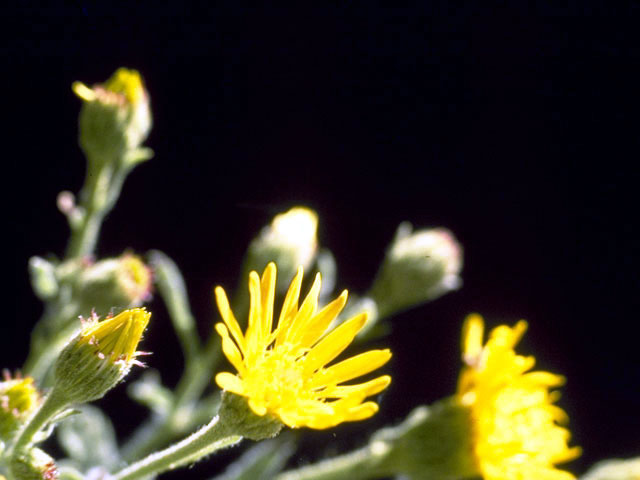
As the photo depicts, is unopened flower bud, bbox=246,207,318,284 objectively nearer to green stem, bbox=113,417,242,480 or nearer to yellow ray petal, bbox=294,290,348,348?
yellow ray petal, bbox=294,290,348,348

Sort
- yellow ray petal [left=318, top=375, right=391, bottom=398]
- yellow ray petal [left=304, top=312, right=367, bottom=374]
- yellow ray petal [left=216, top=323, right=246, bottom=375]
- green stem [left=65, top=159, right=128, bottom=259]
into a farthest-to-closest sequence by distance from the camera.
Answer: green stem [left=65, top=159, right=128, bottom=259], yellow ray petal [left=304, top=312, right=367, bottom=374], yellow ray petal [left=318, top=375, right=391, bottom=398], yellow ray petal [left=216, top=323, right=246, bottom=375]

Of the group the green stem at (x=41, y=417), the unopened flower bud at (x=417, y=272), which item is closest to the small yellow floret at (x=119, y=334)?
the green stem at (x=41, y=417)

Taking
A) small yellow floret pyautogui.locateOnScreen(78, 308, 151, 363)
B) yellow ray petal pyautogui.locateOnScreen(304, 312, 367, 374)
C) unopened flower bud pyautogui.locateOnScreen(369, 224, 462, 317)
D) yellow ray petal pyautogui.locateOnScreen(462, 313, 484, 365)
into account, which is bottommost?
yellow ray petal pyautogui.locateOnScreen(304, 312, 367, 374)

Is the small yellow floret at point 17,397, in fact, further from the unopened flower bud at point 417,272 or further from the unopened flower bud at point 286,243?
the unopened flower bud at point 417,272

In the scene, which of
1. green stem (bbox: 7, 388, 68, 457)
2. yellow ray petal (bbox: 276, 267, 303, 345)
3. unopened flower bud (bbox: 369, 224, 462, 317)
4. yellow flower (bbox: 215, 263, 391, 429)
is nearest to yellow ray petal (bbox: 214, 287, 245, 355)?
yellow flower (bbox: 215, 263, 391, 429)

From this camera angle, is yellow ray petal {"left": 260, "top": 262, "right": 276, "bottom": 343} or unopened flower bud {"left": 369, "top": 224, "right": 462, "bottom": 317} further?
unopened flower bud {"left": 369, "top": 224, "right": 462, "bottom": 317}

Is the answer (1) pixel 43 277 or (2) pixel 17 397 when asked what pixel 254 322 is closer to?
(2) pixel 17 397

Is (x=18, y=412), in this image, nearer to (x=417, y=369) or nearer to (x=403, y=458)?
(x=403, y=458)

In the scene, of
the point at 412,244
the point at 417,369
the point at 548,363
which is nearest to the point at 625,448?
the point at 548,363
